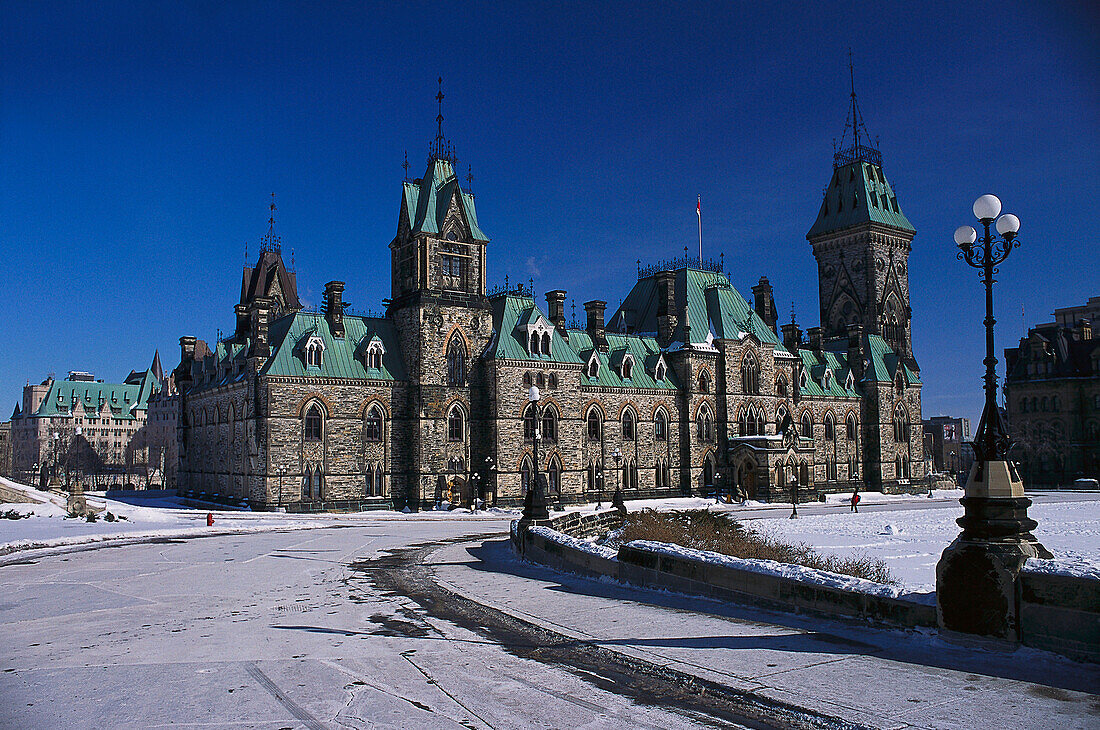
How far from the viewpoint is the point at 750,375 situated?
63.0 m

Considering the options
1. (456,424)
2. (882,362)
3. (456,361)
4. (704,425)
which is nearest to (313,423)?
(456,424)

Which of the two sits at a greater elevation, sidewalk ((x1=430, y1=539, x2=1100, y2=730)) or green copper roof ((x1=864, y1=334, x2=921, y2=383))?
green copper roof ((x1=864, y1=334, x2=921, y2=383))

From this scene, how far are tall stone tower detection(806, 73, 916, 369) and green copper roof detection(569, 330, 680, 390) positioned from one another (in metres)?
29.1

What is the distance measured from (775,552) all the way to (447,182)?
1574 inches

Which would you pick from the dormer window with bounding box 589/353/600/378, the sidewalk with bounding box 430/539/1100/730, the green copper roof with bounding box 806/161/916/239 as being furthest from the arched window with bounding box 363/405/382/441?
the green copper roof with bounding box 806/161/916/239

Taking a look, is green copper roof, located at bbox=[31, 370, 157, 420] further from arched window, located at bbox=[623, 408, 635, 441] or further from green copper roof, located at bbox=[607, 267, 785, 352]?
arched window, located at bbox=[623, 408, 635, 441]

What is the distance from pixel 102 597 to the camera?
16328 mm

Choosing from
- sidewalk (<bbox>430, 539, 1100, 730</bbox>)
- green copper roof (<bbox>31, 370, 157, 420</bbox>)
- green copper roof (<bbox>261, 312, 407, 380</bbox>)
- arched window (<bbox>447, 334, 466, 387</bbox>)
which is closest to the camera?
sidewalk (<bbox>430, 539, 1100, 730</bbox>)

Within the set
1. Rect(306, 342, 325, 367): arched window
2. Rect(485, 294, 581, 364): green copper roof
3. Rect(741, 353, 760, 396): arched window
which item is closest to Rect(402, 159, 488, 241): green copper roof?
Rect(485, 294, 581, 364): green copper roof

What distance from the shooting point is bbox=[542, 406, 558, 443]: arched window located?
2106 inches

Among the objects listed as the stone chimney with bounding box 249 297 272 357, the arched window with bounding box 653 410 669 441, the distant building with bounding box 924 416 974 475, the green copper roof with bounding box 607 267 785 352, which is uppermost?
the green copper roof with bounding box 607 267 785 352

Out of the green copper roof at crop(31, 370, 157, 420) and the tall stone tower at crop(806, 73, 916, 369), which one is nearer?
the tall stone tower at crop(806, 73, 916, 369)

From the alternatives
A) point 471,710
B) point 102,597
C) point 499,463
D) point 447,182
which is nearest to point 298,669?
point 471,710

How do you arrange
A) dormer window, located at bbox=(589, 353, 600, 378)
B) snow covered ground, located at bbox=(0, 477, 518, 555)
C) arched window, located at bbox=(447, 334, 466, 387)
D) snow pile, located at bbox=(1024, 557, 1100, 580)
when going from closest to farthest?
snow pile, located at bbox=(1024, 557, 1100, 580), snow covered ground, located at bbox=(0, 477, 518, 555), arched window, located at bbox=(447, 334, 466, 387), dormer window, located at bbox=(589, 353, 600, 378)
